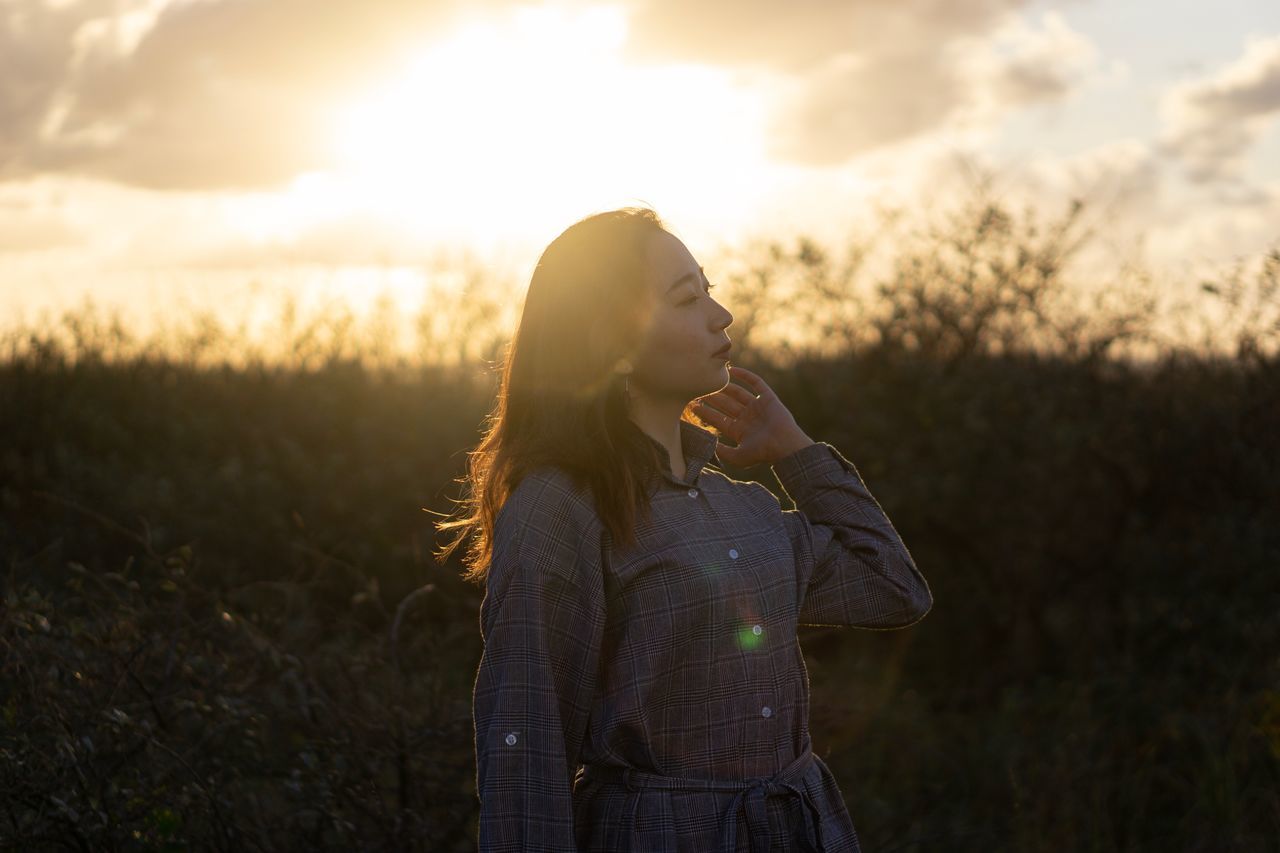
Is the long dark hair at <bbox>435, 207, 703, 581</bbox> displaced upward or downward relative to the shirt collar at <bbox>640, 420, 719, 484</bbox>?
upward

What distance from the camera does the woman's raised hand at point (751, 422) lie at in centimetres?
319

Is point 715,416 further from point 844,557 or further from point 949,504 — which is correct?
point 949,504

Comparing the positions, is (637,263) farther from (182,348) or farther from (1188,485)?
(182,348)

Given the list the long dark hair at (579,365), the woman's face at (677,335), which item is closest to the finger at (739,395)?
the woman's face at (677,335)

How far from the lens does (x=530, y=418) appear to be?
277 cm

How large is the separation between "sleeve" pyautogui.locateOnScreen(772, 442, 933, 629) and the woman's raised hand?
6cm

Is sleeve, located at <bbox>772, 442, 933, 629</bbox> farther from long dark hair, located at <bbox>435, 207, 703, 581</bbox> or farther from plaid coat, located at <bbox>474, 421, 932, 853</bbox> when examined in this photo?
long dark hair, located at <bbox>435, 207, 703, 581</bbox>

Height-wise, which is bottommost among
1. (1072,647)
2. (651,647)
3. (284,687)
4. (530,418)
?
(1072,647)

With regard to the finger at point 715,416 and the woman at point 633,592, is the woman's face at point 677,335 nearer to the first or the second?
the woman at point 633,592

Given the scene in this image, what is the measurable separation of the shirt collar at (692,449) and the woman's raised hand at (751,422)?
0.59 feet

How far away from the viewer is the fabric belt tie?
257cm

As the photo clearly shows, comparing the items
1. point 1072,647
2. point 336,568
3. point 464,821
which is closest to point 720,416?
point 464,821

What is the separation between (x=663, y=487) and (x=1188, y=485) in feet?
20.1

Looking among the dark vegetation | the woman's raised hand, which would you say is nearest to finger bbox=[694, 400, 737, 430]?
the woman's raised hand
